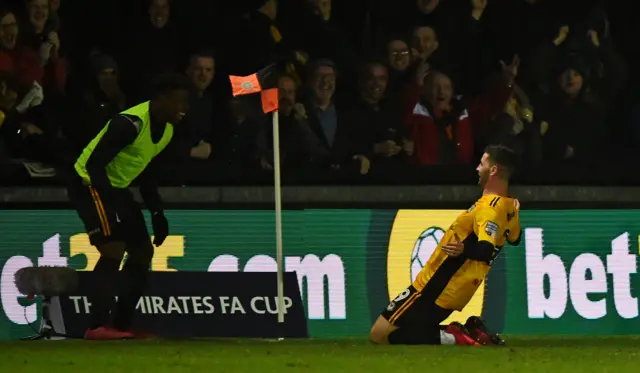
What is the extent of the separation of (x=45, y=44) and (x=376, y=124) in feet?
9.92

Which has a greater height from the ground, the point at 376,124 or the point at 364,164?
the point at 376,124

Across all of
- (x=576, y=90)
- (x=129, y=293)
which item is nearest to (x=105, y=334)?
(x=129, y=293)

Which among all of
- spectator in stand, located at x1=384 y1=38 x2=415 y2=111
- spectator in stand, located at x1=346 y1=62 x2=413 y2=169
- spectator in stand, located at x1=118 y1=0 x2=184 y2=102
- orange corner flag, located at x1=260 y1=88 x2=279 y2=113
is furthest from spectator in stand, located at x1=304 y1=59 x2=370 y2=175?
orange corner flag, located at x1=260 y1=88 x2=279 y2=113

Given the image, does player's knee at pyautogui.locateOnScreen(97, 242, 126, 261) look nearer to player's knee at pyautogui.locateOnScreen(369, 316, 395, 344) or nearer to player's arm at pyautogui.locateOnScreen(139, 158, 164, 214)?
player's arm at pyautogui.locateOnScreen(139, 158, 164, 214)

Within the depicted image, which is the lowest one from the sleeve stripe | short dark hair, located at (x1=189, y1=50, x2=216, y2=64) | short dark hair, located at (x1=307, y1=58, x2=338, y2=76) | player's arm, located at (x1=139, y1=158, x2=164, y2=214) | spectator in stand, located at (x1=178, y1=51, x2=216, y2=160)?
the sleeve stripe

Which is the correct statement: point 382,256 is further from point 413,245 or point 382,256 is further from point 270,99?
point 270,99

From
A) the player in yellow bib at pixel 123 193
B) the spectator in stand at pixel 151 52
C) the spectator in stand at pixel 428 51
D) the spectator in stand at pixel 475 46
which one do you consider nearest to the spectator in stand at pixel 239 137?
the spectator in stand at pixel 151 52

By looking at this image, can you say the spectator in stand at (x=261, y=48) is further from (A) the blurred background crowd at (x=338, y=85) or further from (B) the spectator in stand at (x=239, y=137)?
(B) the spectator in stand at (x=239, y=137)

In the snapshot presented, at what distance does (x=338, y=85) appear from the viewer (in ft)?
43.7

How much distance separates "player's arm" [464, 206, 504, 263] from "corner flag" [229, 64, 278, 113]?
188 cm

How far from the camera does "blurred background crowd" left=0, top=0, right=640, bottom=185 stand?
1243 centimetres

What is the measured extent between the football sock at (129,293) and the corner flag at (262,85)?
4.85ft

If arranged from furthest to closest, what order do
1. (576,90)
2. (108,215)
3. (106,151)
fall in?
1. (576,90)
2. (108,215)
3. (106,151)

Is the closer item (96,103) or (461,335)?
(461,335)
